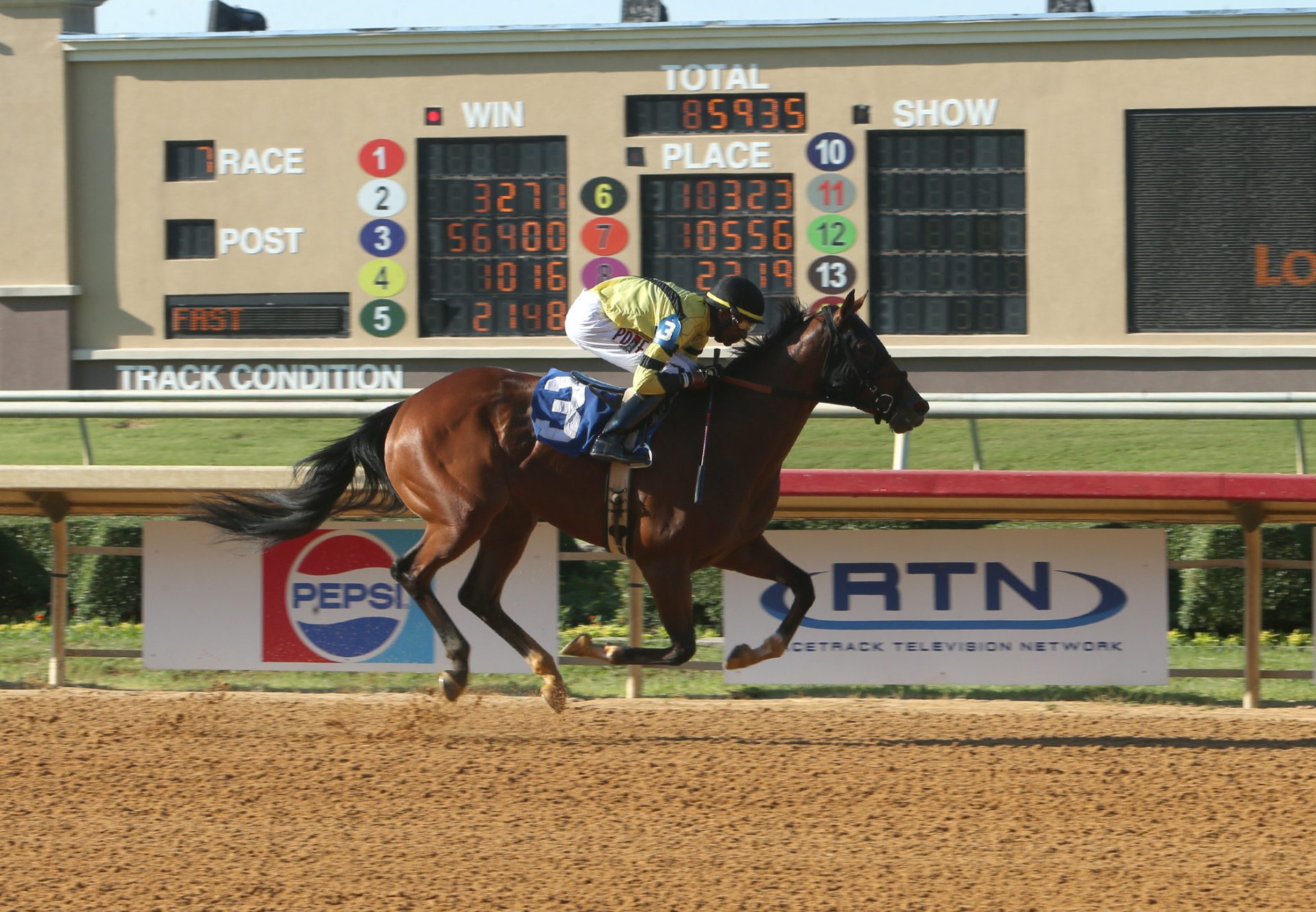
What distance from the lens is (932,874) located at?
13.3 ft

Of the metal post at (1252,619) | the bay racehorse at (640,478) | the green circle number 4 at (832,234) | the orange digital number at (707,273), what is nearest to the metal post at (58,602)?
the bay racehorse at (640,478)

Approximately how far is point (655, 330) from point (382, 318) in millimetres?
8900

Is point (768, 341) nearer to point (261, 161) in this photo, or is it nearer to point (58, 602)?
point (58, 602)

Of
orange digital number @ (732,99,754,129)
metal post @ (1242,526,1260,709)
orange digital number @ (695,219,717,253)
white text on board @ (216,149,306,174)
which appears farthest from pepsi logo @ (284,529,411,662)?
white text on board @ (216,149,306,174)

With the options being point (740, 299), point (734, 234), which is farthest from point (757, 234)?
point (740, 299)

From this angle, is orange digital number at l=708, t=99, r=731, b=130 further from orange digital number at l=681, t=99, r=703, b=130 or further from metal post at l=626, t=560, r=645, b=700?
metal post at l=626, t=560, r=645, b=700

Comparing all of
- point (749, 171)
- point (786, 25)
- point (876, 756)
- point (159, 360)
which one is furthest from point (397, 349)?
point (876, 756)

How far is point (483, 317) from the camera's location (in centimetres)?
1357

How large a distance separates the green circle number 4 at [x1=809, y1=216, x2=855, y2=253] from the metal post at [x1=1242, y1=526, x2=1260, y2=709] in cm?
677

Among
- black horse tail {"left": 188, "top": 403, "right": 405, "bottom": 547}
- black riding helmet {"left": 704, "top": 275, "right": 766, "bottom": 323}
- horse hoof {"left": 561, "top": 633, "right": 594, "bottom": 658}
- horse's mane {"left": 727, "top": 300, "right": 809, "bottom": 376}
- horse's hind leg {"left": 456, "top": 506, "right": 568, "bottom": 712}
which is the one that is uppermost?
black riding helmet {"left": 704, "top": 275, "right": 766, "bottom": 323}

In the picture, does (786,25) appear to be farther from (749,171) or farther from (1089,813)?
(1089,813)

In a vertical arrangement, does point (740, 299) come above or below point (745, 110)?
below

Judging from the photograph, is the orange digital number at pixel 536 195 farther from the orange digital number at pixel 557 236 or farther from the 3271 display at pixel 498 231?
the orange digital number at pixel 557 236

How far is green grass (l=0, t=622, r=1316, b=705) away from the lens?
729 cm
